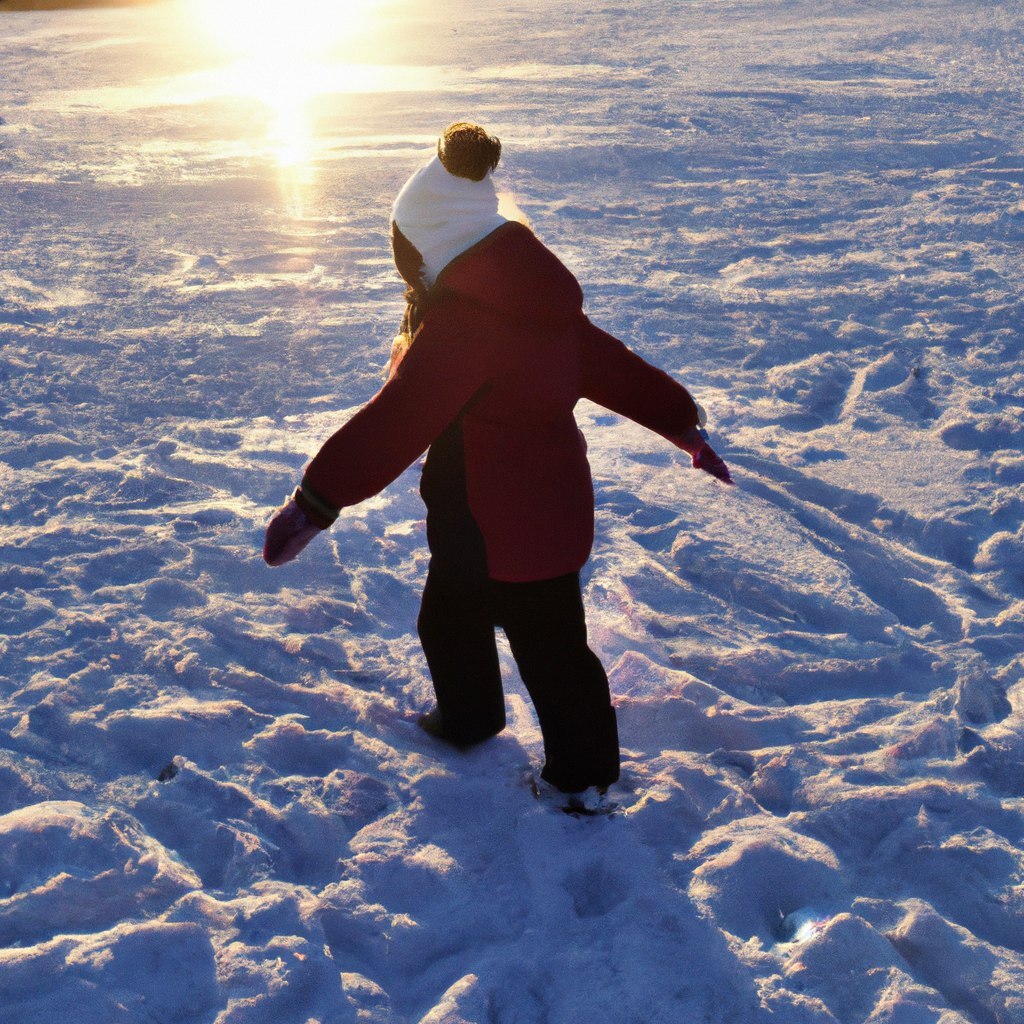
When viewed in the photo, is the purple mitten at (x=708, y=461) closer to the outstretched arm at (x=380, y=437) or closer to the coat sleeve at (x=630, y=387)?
the coat sleeve at (x=630, y=387)

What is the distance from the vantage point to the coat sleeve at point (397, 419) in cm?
193

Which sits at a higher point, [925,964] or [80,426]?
[80,426]

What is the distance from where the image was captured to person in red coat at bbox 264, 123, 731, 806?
76.5 inches

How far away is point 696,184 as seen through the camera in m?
7.12

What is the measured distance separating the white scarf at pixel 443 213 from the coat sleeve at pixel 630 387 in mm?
299

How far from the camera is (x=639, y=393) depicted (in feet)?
7.45

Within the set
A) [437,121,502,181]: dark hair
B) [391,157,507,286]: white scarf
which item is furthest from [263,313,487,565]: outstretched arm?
[437,121,502,181]: dark hair

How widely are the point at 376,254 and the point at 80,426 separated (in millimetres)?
2321

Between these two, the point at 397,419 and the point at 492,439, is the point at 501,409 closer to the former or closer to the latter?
the point at 492,439

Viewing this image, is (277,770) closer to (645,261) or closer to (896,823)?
(896,823)

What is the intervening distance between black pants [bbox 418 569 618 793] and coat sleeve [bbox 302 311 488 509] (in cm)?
32

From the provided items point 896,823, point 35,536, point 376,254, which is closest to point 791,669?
point 896,823

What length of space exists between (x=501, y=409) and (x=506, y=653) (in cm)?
99

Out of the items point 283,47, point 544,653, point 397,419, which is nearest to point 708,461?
point 544,653
